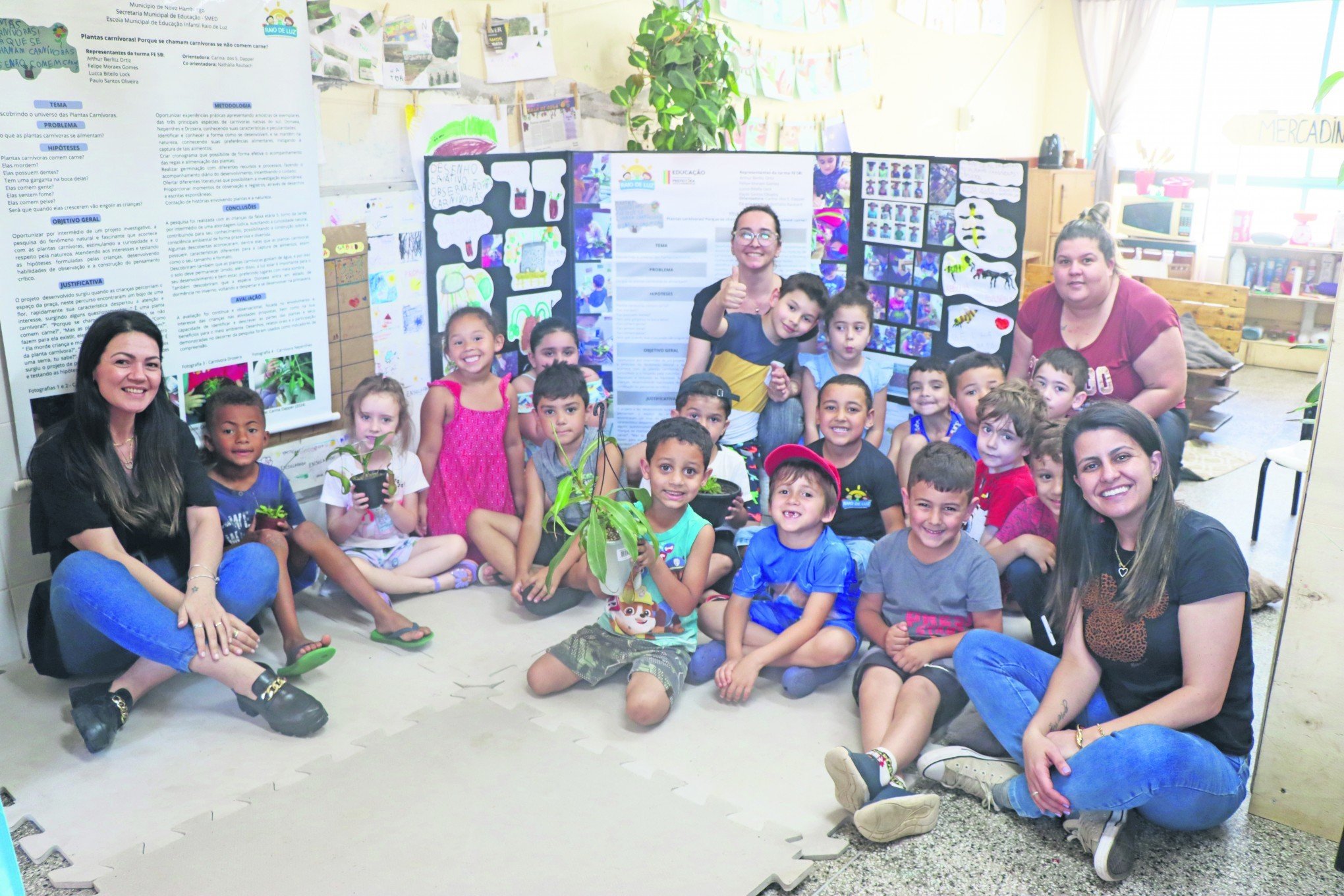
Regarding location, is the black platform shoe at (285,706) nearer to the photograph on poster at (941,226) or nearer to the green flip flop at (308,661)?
the green flip flop at (308,661)

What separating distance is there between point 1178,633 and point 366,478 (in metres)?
2.22

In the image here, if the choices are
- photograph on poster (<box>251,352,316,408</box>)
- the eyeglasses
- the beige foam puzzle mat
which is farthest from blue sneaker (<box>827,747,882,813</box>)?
photograph on poster (<box>251,352,316,408</box>)

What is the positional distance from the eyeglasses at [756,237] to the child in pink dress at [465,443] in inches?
36.4

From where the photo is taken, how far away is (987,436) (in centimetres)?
303

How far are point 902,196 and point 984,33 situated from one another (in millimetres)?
3913

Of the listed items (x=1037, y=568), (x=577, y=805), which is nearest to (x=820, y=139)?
(x=1037, y=568)

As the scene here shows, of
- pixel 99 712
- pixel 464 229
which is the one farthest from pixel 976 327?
pixel 99 712

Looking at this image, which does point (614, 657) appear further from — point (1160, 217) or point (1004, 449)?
point (1160, 217)

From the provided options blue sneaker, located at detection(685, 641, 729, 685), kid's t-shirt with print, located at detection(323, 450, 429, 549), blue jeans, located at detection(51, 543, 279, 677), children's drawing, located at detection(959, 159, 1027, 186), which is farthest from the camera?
children's drawing, located at detection(959, 159, 1027, 186)

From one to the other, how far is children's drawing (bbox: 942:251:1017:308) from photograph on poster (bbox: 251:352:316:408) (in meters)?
2.17

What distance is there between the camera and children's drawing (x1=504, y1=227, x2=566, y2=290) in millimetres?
3701

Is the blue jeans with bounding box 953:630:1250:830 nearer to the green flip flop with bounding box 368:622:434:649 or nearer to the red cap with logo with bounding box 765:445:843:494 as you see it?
the red cap with logo with bounding box 765:445:843:494

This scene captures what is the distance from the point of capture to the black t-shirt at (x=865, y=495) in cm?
310

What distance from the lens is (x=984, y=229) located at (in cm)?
344
